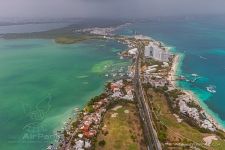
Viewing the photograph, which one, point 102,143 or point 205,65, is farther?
point 205,65

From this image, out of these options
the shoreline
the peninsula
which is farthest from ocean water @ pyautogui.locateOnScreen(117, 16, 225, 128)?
the peninsula

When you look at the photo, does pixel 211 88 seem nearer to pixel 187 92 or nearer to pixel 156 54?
pixel 187 92

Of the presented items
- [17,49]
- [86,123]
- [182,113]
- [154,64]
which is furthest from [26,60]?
[182,113]

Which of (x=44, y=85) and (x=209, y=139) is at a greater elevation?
(x=44, y=85)

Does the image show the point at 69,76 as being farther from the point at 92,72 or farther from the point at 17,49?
the point at 17,49

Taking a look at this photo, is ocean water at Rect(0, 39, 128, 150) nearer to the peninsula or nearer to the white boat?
the peninsula

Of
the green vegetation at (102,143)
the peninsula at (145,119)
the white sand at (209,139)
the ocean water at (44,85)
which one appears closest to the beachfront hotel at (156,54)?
the ocean water at (44,85)

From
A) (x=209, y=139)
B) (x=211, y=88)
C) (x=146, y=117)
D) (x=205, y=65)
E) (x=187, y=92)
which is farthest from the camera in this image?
(x=205, y=65)

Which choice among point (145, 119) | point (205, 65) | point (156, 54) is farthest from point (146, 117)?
point (205, 65)
